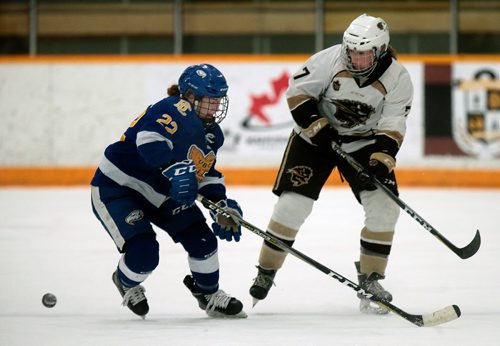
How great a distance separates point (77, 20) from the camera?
28.7ft

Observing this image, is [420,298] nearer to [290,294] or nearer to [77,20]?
[290,294]

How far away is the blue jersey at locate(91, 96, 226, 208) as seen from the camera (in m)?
2.97

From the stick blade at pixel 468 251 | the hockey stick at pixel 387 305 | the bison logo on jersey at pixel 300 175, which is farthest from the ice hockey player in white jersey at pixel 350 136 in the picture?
the stick blade at pixel 468 251

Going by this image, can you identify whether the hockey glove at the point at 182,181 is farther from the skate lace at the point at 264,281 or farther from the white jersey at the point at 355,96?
the white jersey at the point at 355,96

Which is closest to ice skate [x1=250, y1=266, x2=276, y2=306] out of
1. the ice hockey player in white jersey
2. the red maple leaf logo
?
the ice hockey player in white jersey

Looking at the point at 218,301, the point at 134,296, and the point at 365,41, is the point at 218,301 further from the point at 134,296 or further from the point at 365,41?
the point at 365,41

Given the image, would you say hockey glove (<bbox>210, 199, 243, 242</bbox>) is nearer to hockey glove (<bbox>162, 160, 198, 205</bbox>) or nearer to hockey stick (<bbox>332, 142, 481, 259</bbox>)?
hockey glove (<bbox>162, 160, 198, 205</bbox>)

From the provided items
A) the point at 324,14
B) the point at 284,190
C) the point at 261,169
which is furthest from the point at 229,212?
the point at 324,14

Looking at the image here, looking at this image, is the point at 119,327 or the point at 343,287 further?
the point at 343,287

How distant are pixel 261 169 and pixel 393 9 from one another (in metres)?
2.10

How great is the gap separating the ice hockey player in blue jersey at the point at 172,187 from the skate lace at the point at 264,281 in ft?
0.83

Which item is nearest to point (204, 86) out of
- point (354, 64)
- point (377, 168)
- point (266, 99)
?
point (354, 64)

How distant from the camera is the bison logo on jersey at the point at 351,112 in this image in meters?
3.45

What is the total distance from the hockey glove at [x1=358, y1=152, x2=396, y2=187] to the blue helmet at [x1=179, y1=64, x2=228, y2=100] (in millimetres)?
607
